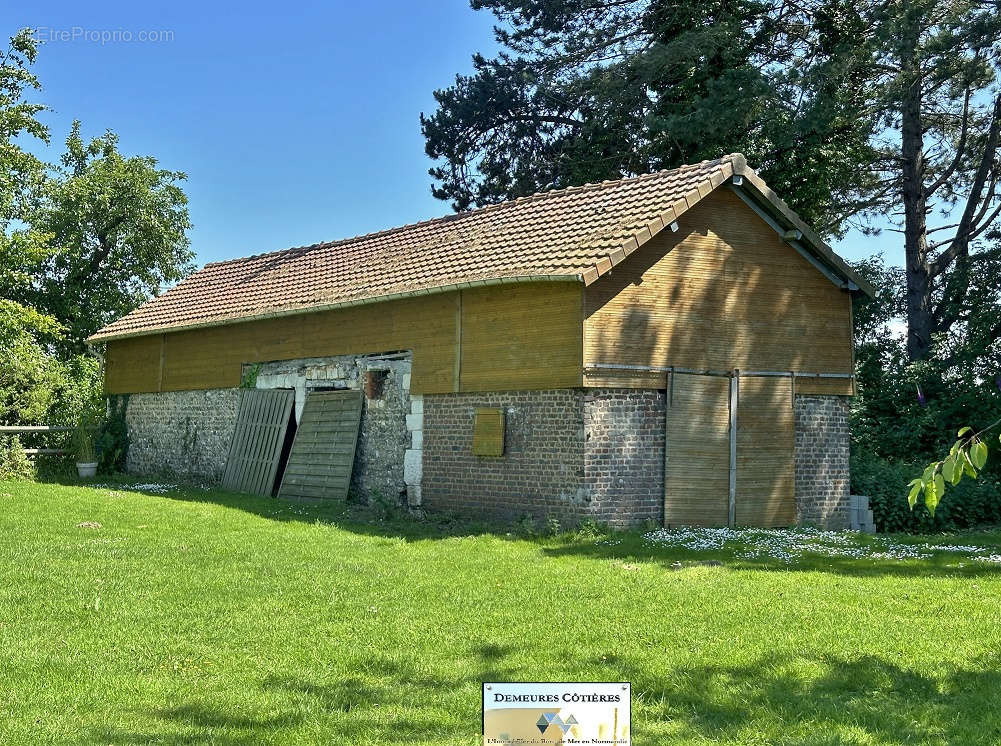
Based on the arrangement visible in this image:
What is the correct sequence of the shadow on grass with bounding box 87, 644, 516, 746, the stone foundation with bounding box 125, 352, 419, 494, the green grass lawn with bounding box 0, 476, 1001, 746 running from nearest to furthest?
the shadow on grass with bounding box 87, 644, 516, 746, the green grass lawn with bounding box 0, 476, 1001, 746, the stone foundation with bounding box 125, 352, 419, 494

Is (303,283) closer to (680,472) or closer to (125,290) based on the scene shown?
(680,472)

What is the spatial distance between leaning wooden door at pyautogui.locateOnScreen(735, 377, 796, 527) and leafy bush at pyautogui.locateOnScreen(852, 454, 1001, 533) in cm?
296

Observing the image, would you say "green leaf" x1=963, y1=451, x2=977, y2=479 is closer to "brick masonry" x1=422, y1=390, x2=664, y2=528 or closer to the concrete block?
"brick masonry" x1=422, y1=390, x2=664, y2=528

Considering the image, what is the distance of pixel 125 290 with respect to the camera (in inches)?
1406

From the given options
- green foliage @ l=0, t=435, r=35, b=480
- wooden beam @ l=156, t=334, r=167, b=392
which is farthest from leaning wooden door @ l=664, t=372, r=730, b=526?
green foliage @ l=0, t=435, r=35, b=480

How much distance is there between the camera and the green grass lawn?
5.73m

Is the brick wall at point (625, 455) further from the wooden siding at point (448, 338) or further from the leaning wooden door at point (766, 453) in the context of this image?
the leaning wooden door at point (766, 453)

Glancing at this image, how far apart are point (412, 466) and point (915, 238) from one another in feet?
50.1

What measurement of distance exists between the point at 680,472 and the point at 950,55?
1243 cm

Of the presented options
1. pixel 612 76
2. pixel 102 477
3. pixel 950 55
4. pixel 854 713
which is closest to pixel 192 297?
pixel 102 477

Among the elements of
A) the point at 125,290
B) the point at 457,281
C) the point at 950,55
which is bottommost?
the point at 457,281

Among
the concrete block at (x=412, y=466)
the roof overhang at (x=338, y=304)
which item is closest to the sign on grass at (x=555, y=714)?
the roof overhang at (x=338, y=304)

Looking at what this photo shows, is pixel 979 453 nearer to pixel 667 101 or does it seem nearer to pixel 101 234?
pixel 667 101

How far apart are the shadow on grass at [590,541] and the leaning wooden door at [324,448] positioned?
1.89 feet
